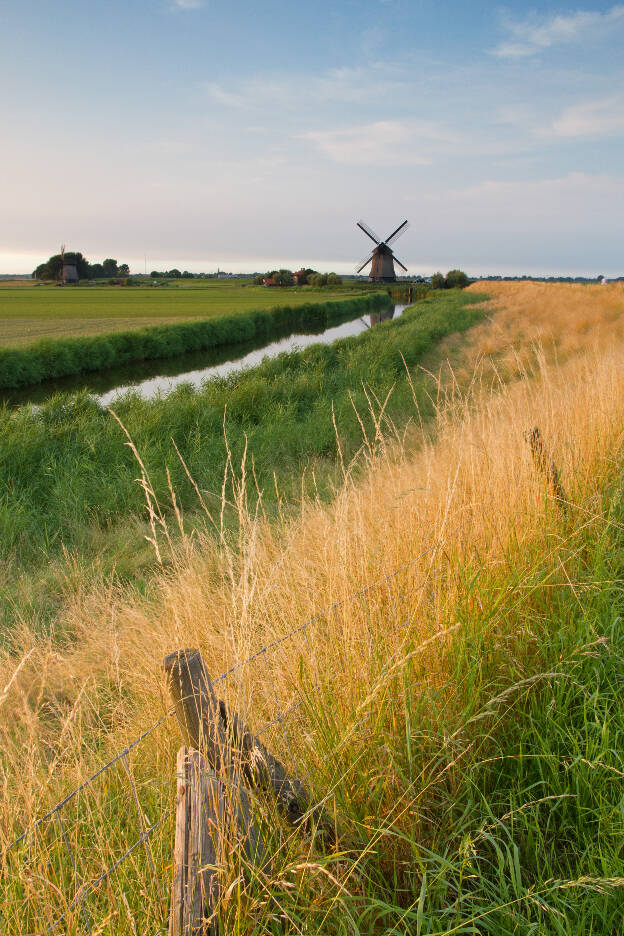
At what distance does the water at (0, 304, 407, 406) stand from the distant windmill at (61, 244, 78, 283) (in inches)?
2436

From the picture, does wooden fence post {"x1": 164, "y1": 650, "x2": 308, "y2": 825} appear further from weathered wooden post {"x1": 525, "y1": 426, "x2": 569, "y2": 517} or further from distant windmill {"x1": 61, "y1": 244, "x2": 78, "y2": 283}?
distant windmill {"x1": 61, "y1": 244, "x2": 78, "y2": 283}

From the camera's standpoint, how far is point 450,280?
86.1 m

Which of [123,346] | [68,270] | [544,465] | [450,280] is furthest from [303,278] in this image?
[544,465]

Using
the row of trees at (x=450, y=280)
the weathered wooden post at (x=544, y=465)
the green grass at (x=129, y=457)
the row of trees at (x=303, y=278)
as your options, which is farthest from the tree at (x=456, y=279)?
the weathered wooden post at (x=544, y=465)

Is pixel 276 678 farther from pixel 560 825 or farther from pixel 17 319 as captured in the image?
pixel 17 319

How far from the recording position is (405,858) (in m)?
1.65

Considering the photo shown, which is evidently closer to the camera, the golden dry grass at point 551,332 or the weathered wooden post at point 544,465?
the weathered wooden post at point 544,465

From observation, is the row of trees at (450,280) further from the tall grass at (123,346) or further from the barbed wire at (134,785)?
the barbed wire at (134,785)

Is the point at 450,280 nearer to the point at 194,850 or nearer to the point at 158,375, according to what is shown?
the point at 158,375

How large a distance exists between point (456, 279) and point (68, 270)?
2313 inches

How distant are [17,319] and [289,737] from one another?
1332 inches

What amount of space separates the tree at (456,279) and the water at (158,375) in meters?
62.9

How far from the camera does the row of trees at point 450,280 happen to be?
83875mm

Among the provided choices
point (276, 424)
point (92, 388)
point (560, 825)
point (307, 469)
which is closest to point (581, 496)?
point (560, 825)
